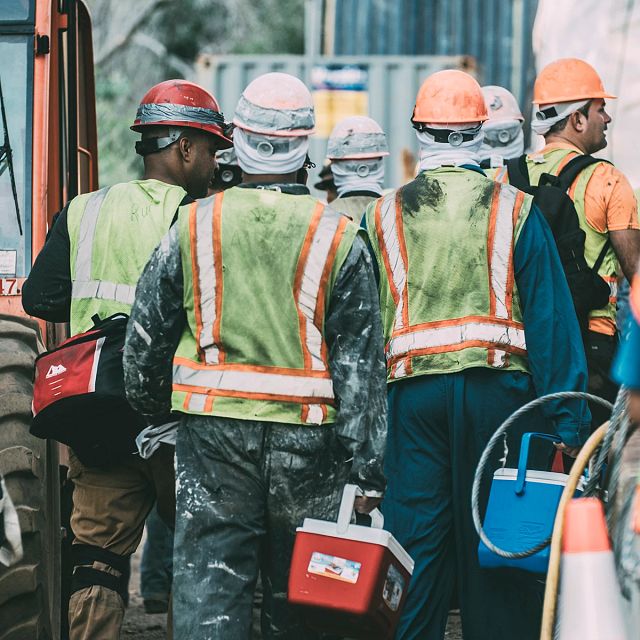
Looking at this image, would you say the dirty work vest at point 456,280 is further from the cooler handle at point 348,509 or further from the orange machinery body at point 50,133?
the orange machinery body at point 50,133

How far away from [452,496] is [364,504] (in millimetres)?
770

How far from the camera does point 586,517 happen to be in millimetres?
2844

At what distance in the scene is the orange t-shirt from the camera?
18.0 ft

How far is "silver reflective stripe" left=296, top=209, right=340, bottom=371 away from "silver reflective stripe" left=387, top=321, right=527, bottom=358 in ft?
2.36

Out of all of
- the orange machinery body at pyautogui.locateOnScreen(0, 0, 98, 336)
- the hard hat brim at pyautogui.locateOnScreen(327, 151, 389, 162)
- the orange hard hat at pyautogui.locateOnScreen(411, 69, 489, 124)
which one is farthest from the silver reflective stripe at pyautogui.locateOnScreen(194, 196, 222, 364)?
the hard hat brim at pyautogui.locateOnScreen(327, 151, 389, 162)

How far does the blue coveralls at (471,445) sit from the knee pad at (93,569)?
40.1 inches

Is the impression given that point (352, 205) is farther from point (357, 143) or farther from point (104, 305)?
point (104, 305)

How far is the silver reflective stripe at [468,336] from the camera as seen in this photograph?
15.4ft

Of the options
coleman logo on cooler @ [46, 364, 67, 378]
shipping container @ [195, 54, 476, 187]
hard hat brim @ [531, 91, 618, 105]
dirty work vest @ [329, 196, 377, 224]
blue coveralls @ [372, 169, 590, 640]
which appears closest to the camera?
coleman logo on cooler @ [46, 364, 67, 378]

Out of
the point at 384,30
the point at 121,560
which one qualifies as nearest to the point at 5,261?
the point at 121,560

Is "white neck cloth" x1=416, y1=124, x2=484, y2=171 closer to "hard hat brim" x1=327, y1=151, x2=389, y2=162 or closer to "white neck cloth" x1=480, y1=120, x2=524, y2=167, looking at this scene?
"white neck cloth" x1=480, y1=120, x2=524, y2=167

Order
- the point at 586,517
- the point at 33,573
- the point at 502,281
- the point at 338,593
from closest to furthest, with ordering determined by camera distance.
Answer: the point at 586,517
the point at 338,593
the point at 33,573
the point at 502,281

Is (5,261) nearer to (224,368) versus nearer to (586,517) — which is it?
(224,368)

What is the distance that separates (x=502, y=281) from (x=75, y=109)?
115 inches
